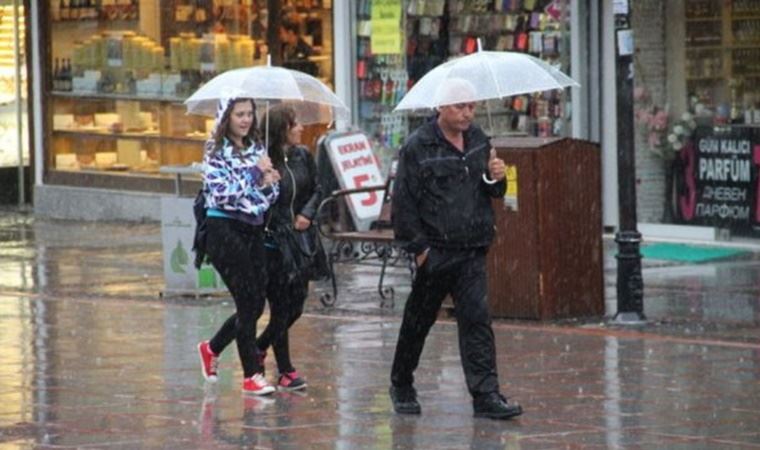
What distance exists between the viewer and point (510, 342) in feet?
44.5

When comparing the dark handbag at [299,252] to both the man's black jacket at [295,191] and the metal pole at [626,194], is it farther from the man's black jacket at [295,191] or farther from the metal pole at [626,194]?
the metal pole at [626,194]

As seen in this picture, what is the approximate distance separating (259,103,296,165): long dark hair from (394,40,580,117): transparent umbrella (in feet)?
2.80

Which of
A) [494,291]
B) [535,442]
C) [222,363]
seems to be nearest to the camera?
[535,442]

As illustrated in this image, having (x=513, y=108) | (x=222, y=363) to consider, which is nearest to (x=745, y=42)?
(x=513, y=108)

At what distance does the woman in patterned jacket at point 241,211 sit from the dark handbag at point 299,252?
0.18 metres

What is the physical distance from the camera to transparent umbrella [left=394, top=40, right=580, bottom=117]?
1075 cm

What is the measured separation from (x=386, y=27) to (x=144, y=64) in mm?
4242

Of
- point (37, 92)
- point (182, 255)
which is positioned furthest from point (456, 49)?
point (37, 92)

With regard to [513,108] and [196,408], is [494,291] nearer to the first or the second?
[196,408]

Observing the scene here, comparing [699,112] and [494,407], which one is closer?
[494,407]

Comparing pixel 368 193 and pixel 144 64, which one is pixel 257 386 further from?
pixel 144 64

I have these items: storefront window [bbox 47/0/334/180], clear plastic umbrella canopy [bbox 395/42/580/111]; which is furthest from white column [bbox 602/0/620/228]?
clear plastic umbrella canopy [bbox 395/42/580/111]

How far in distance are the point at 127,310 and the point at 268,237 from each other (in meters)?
4.46

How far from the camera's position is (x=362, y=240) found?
15844mm
